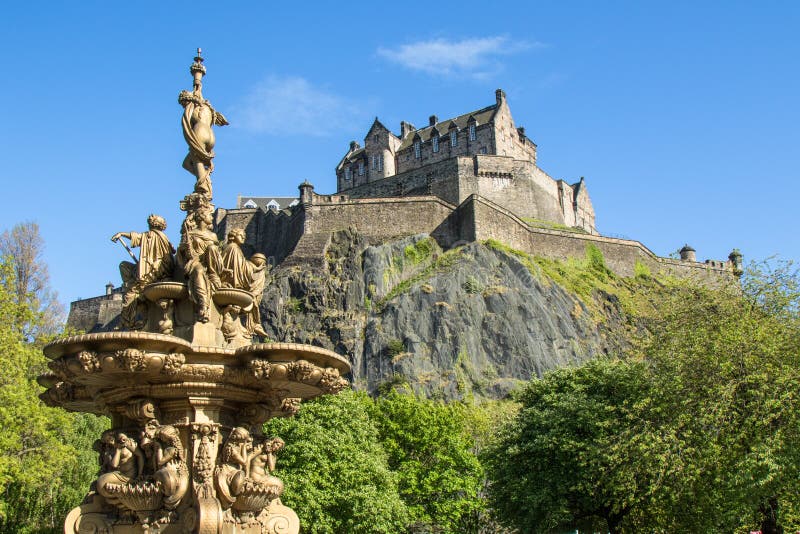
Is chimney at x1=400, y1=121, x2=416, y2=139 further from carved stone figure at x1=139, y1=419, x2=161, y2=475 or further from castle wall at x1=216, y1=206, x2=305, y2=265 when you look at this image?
carved stone figure at x1=139, y1=419, x2=161, y2=475

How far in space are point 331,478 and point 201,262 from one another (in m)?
18.0

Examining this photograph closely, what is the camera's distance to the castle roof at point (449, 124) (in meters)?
87.7

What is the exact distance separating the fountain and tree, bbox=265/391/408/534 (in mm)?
15912

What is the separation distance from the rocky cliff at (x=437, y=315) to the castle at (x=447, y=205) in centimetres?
234

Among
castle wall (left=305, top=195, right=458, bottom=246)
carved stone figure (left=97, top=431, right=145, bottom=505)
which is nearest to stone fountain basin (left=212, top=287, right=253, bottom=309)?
carved stone figure (left=97, top=431, right=145, bottom=505)

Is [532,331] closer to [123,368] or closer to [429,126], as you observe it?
[429,126]

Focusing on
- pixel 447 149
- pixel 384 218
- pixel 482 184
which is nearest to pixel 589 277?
pixel 482 184

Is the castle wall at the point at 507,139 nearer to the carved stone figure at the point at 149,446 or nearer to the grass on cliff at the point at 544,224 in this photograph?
the grass on cliff at the point at 544,224

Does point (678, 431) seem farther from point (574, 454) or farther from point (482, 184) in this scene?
point (482, 184)

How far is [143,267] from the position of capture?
37.2ft

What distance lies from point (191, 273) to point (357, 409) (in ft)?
71.4

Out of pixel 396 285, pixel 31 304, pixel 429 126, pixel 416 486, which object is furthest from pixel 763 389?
pixel 429 126

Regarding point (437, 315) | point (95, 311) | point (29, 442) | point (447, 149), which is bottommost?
point (29, 442)

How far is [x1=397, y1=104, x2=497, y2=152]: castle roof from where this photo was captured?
288 ft
